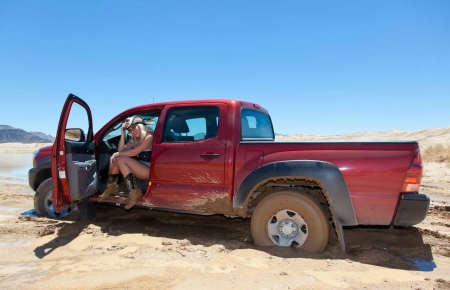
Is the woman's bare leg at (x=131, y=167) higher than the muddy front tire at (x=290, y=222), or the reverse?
the woman's bare leg at (x=131, y=167)

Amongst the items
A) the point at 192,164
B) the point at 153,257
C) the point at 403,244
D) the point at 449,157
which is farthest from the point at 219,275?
the point at 449,157

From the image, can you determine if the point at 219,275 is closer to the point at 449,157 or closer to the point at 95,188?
the point at 95,188

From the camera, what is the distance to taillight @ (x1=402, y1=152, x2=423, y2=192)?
2994mm

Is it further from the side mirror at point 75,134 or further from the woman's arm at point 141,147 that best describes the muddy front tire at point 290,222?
the side mirror at point 75,134

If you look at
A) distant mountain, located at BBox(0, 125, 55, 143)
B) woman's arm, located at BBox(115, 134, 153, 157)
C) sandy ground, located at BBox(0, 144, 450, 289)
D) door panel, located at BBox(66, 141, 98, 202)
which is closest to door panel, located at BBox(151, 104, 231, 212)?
woman's arm, located at BBox(115, 134, 153, 157)

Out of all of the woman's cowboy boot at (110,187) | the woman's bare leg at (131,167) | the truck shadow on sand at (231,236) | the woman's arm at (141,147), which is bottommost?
the truck shadow on sand at (231,236)

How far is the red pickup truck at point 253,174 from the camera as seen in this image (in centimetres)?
309

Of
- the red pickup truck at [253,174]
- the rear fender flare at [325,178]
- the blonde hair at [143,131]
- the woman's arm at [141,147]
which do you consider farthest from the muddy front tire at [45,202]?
the rear fender flare at [325,178]

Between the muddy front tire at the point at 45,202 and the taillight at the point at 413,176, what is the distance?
14.5ft

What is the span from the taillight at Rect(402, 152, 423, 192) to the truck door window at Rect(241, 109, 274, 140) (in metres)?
1.74

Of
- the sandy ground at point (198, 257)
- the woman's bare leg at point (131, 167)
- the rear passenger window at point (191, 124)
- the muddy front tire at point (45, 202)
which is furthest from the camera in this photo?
the muddy front tire at point (45, 202)

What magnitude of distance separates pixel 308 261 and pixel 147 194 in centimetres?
208

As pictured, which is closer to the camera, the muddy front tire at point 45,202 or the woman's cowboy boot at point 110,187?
the woman's cowboy boot at point 110,187

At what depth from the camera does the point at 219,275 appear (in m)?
2.83
